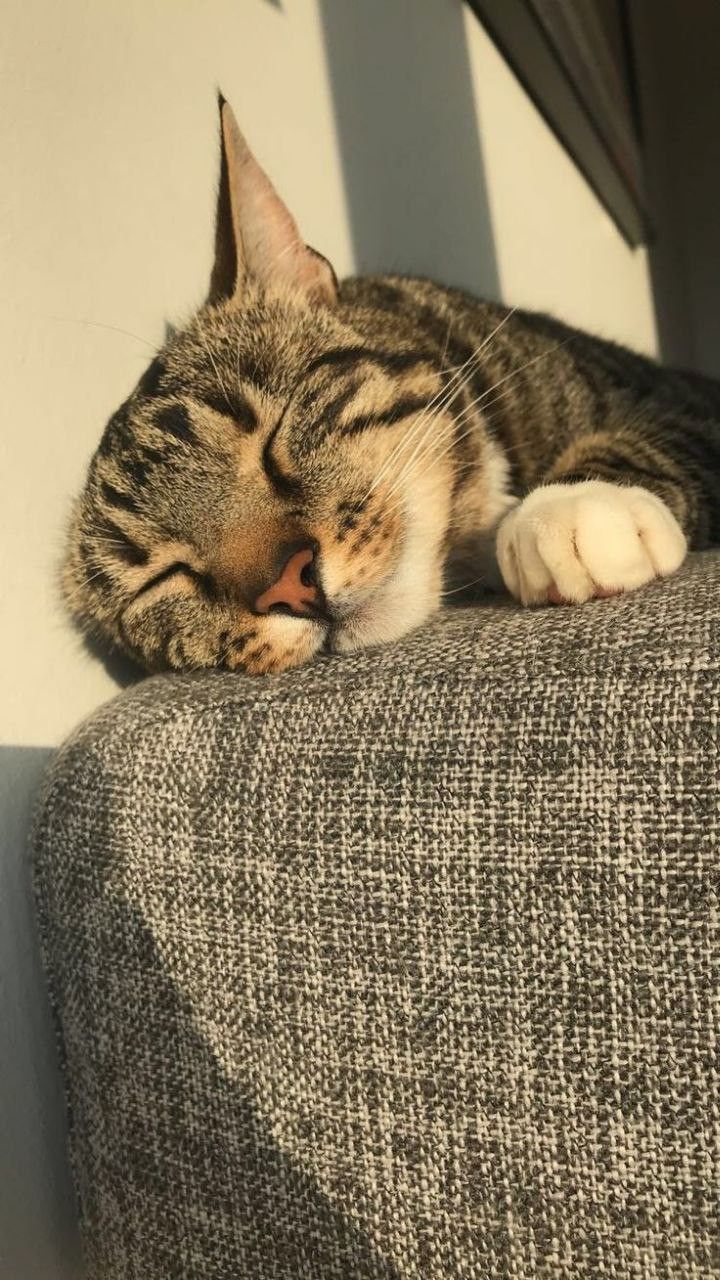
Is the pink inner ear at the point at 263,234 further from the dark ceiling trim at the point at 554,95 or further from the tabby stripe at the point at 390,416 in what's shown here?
the dark ceiling trim at the point at 554,95

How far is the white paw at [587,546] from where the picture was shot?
0.68 meters

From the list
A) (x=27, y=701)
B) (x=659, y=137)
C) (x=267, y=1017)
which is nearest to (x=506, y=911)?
(x=267, y=1017)

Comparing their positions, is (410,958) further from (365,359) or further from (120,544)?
(365,359)

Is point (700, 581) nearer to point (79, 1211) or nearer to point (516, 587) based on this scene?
point (516, 587)

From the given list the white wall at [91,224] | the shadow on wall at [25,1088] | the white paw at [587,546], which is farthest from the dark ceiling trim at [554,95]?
the shadow on wall at [25,1088]

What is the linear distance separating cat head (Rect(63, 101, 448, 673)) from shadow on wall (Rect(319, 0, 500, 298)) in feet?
1.70

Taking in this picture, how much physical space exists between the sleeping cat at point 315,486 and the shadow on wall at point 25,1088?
0.66 feet

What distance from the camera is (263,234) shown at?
3.04 ft

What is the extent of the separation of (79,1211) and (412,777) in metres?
0.49

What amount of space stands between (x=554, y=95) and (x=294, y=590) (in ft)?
6.09

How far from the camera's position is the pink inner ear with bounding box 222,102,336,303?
2.78 ft

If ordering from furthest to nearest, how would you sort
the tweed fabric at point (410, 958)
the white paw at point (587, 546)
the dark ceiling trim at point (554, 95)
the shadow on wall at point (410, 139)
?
the dark ceiling trim at point (554, 95) < the shadow on wall at point (410, 139) < the white paw at point (587, 546) < the tweed fabric at point (410, 958)

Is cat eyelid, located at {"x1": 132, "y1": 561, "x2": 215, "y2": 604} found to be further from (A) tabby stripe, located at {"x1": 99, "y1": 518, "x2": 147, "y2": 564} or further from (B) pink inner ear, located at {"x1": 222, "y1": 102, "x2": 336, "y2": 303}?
(B) pink inner ear, located at {"x1": 222, "y1": 102, "x2": 336, "y2": 303}

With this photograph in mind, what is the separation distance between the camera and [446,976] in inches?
20.1
